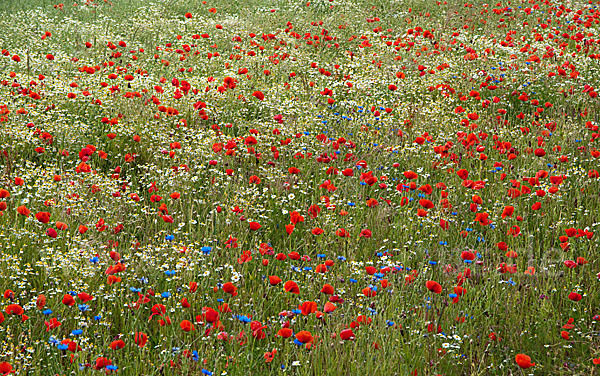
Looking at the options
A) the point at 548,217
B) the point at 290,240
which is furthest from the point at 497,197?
the point at 290,240

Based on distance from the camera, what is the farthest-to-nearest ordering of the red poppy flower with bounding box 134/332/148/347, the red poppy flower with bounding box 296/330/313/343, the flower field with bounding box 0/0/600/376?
the flower field with bounding box 0/0/600/376, the red poppy flower with bounding box 134/332/148/347, the red poppy flower with bounding box 296/330/313/343

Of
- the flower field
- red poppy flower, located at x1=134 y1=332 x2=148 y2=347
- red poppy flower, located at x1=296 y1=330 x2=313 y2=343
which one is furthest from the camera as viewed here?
the flower field

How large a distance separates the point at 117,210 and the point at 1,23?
7125 millimetres

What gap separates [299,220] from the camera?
3.13m

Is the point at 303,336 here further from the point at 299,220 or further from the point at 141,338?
the point at 299,220

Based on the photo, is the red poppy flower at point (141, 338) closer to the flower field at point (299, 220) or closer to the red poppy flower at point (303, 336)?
the flower field at point (299, 220)

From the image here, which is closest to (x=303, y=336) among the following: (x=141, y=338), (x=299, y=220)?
(x=141, y=338)

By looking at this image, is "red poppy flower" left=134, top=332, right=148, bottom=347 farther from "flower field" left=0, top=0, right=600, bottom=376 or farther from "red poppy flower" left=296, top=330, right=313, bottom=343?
"red poppy flower" left=296, top=330, right=313, bottom=343

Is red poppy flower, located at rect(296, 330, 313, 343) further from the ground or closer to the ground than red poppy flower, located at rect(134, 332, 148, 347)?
further from the ground

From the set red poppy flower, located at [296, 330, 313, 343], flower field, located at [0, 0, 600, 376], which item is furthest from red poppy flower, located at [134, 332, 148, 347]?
red poppy flower, located at [296, 330, 313, 343]

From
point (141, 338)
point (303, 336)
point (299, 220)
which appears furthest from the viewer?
point (299, 220)

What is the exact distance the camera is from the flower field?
2557 mm

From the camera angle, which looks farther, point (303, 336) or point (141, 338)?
point (141, 338)

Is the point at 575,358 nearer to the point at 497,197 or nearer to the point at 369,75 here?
the point at 497,197
